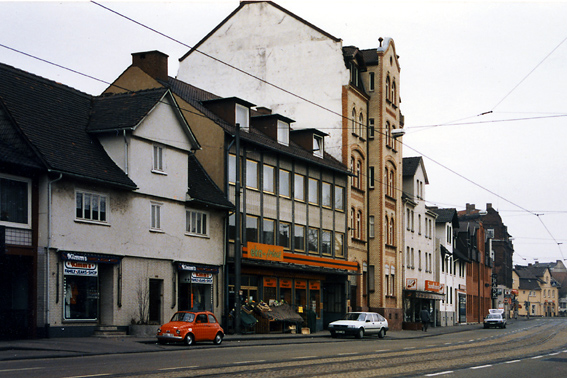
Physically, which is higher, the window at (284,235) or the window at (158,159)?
the window at (158,159)

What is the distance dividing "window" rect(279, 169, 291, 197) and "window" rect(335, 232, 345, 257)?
21.3ft

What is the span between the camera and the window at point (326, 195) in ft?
156

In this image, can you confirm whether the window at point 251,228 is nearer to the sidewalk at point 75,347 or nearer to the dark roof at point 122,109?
the dark roof at point 122,109

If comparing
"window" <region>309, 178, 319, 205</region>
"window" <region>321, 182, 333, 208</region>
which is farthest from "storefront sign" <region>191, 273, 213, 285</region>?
"window" <region>321, 182, 333, 208</region>

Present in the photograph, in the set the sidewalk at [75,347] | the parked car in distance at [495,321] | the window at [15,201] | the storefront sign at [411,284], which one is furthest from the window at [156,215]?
the parked car in distance at [495,321]

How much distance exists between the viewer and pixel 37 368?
16781 millimetres

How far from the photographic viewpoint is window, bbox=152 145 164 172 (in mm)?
33256

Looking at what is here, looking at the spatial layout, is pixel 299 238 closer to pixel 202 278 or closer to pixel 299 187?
pixel 299 187

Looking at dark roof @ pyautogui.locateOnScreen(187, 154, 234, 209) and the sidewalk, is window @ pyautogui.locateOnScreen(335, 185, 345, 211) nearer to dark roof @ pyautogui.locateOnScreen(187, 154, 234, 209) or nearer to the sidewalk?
dark roof @ pyautogui.locateOnScreen(187, 154, 234, 209)

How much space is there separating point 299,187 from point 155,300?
46.5ft

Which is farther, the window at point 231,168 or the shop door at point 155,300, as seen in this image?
the window at point 231,168

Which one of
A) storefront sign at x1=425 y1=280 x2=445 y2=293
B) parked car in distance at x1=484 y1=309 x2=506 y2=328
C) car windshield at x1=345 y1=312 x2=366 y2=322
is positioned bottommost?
parked car in distance at x1=484 y1=309 x2=506 y2=328

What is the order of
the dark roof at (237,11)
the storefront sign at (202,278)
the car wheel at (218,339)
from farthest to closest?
the dark roof at (237,11), the storefront sign at (202,278), the car wheel at (218,339)

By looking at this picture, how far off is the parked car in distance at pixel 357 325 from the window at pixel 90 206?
13.8 meters
